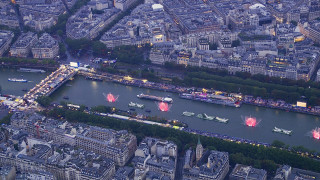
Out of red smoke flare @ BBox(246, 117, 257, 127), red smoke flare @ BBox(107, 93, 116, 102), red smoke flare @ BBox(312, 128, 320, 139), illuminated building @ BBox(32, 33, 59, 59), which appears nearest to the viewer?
red smoke flare @ BBox(312, 128, 320, 139)

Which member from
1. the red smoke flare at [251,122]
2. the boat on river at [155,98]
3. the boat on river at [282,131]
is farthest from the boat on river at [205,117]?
the boat on river at [282,131]

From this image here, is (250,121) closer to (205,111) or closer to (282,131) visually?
(282,131)

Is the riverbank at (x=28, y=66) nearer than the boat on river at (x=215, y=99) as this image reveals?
No

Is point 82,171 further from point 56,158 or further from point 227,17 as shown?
point 227,17

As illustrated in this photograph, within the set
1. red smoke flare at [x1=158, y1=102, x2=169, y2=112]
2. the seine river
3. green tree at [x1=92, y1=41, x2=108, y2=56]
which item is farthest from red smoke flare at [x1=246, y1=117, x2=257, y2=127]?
green tree at [x1=92, y1=41, x2=108, y2=56]

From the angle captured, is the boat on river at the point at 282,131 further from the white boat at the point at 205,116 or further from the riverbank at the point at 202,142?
the white boat at the point at 205,116

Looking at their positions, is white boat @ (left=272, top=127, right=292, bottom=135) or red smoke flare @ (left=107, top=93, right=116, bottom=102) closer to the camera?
white boat @ (left=272, top=127, right=292, bottom=135)

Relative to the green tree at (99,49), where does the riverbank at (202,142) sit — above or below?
below

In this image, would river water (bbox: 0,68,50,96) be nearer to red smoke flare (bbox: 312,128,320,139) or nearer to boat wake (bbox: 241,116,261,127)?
boat wake (bbox: 241,116,261,127)

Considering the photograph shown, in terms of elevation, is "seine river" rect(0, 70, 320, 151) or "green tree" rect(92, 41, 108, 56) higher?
"green tree" rect(92, 41, 108, 56)
